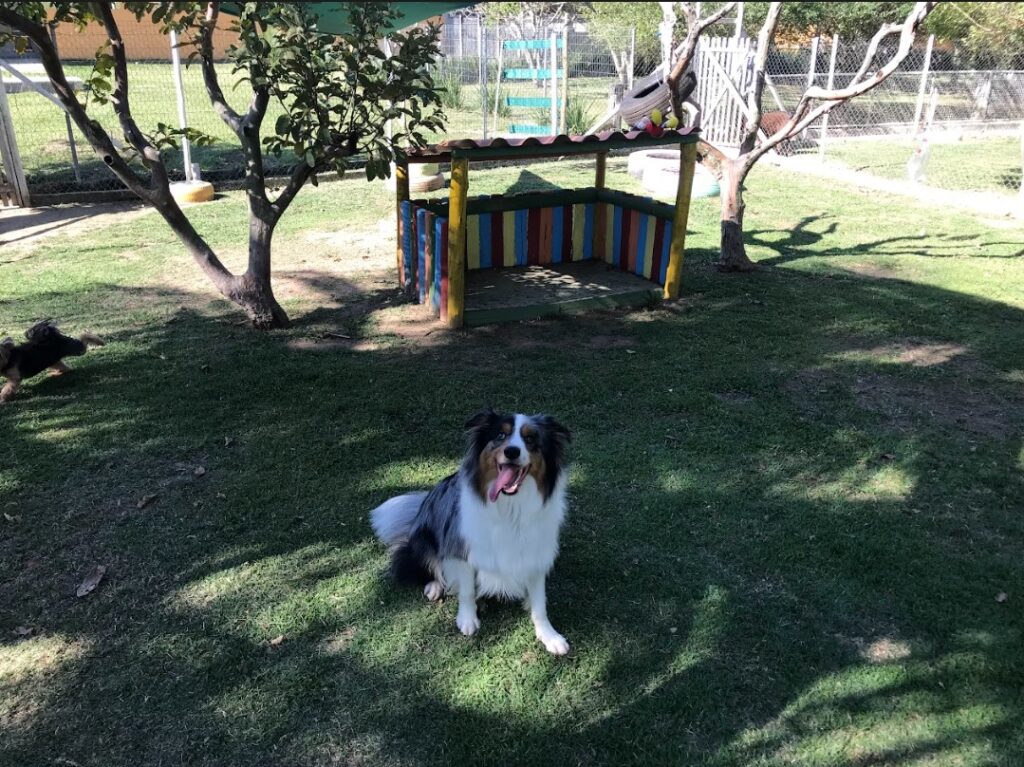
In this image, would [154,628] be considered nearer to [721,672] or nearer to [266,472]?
[266,472]

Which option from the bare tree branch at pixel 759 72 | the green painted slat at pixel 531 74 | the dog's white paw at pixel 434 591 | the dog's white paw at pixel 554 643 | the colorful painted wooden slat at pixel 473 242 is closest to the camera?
the dog's white paw at pixel 554 643

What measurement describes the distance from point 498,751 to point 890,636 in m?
1.70

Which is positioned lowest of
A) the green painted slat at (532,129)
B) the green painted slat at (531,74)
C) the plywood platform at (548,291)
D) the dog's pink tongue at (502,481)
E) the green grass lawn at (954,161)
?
the plywood platform at (548,291)

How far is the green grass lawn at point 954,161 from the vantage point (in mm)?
12625

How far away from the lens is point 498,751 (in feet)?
8.61

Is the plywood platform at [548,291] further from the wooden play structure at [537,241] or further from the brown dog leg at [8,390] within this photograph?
the brown dog leg at [8,390]

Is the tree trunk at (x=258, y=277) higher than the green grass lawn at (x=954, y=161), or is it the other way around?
the green grass lawn at (x=954, y=161)

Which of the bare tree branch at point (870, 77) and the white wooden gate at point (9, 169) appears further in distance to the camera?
the white wooden gate at point (9, 169)

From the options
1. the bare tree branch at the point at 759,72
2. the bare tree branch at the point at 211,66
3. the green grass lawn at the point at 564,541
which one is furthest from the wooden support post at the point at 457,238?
the bare tree branch at the point at 759,72

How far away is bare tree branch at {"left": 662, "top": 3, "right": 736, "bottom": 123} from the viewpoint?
701cm

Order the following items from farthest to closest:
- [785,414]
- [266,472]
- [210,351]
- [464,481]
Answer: [210,351]
[785,414]
[266,472]
[464,481]

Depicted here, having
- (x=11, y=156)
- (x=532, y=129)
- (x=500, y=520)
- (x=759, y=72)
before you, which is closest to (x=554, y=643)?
(x=500, y=520)

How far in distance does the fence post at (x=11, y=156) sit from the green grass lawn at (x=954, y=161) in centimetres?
1376

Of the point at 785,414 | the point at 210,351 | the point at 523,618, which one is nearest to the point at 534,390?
the point at 785,414
